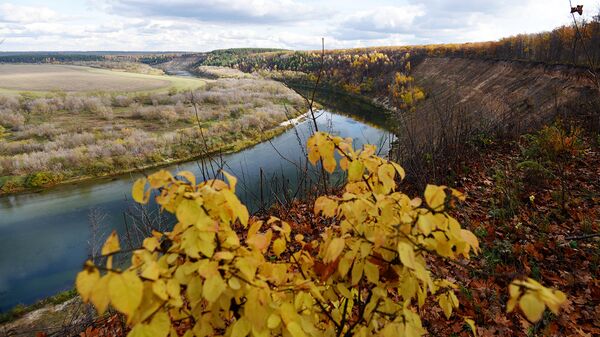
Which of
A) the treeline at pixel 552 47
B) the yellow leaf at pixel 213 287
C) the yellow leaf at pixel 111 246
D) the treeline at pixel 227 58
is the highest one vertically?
the treeline at pixel 227 58

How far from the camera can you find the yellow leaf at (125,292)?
1.10m

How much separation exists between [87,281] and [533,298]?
4.91 ft

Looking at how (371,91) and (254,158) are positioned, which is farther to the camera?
(371,91)

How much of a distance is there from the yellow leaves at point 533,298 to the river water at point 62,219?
7.07 meters

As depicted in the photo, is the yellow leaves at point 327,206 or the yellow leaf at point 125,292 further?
the yellow leaves at point 327,206

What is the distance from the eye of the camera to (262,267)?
1.94m

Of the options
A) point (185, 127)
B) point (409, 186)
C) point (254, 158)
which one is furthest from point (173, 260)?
point (185, 127)

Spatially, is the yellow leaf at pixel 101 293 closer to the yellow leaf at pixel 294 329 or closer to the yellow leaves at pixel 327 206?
the yellow leaf at pixel 294 329

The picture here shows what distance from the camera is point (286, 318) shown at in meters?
1.56

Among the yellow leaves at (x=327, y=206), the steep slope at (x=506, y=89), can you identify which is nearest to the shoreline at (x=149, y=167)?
the steep slope at (x=506, y=89)

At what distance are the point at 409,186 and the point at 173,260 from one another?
9.98 metres

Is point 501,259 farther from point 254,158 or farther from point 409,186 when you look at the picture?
point 254,158

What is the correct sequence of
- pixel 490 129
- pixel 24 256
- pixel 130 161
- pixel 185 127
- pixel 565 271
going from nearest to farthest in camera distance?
1. pixel 565 271
2. pixel 490 129
3. pixel 24 256
4. pixel 130 161
5. pixel 185 127

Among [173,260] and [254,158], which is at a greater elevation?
[173,260]
